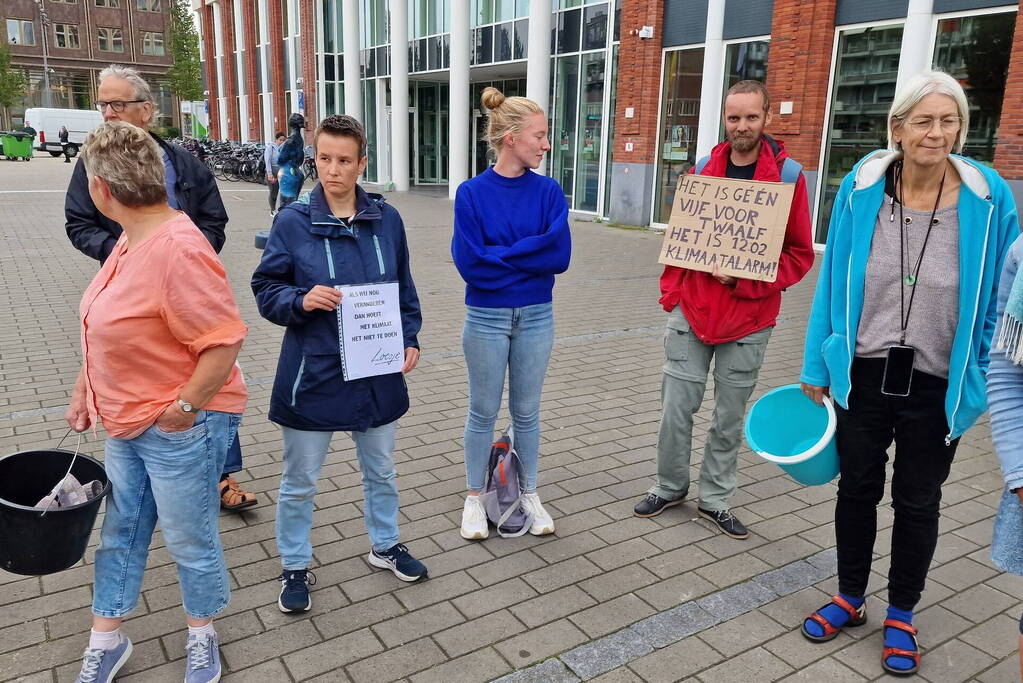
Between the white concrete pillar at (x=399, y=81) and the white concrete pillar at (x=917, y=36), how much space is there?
15.2 metres

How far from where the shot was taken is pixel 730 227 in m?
3.55

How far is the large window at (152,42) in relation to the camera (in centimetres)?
7644

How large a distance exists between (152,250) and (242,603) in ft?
5.04

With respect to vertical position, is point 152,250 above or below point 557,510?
above

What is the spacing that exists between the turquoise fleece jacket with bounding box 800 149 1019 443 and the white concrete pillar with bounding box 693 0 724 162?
37.2 feet

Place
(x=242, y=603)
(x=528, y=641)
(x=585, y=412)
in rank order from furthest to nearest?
1. (x=585, y=412)
2. (x=242, y=603)
3. (x=528, y=641)

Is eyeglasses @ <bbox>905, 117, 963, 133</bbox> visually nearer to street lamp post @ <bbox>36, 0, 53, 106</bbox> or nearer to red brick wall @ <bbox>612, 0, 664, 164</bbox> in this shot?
red brick wall @ <bbox>612, 0, 664, 164</bbox>

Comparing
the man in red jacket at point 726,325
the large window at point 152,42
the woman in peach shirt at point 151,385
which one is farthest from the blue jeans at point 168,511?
Answer: the large window at point 152,42

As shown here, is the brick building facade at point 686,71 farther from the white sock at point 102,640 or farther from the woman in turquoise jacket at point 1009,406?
the white sock at point 102,640

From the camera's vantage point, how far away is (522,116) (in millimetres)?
3373

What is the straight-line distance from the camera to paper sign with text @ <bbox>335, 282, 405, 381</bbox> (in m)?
2.96

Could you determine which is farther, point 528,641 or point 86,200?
point 86,200

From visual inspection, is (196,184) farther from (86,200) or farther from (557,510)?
(557,510)

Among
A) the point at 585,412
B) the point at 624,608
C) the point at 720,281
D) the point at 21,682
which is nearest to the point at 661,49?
the point at 585,412
